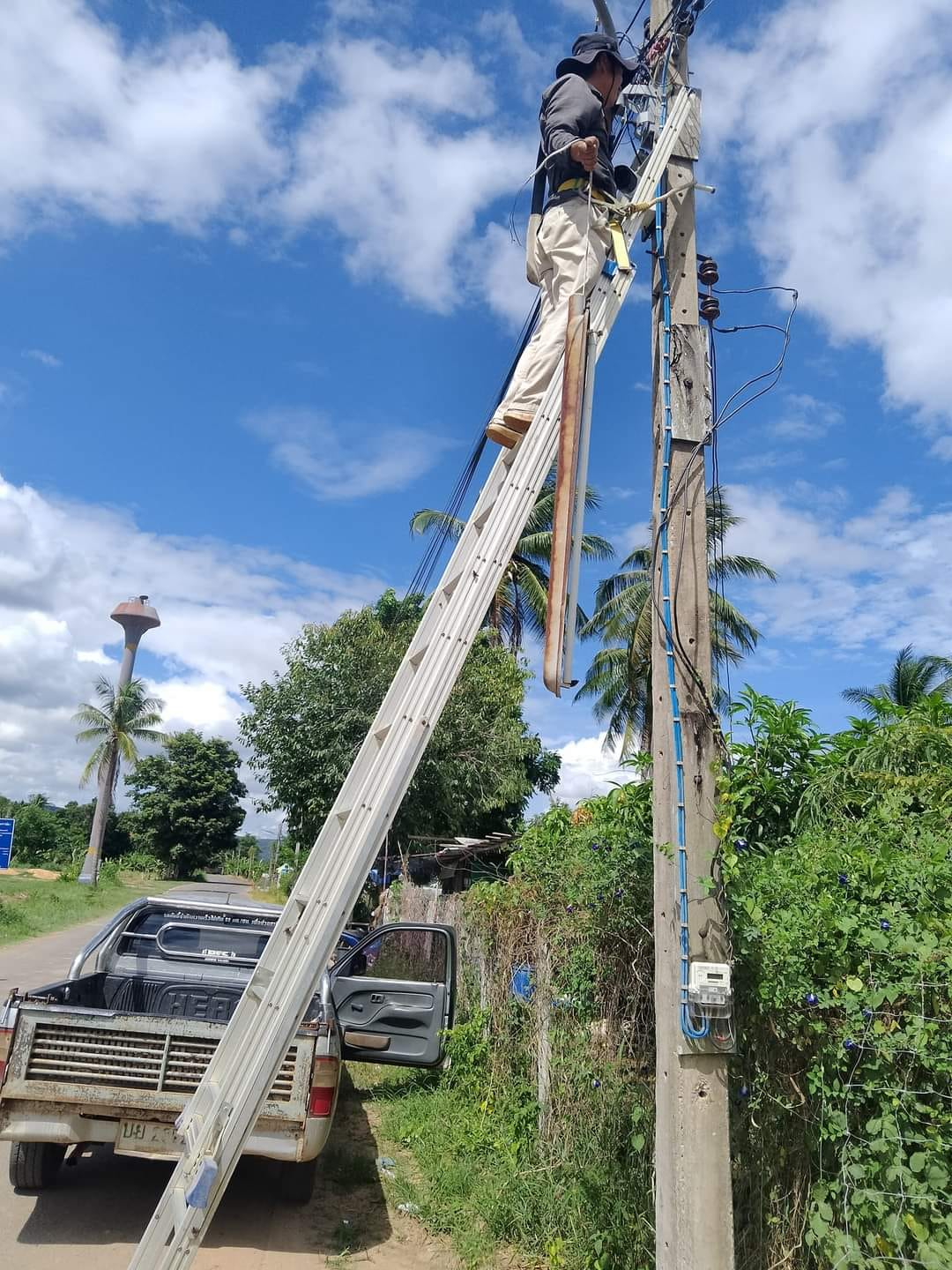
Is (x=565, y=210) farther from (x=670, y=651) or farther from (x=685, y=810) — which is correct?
(x=685, y=810)

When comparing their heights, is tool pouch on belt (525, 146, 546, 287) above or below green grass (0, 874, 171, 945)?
above

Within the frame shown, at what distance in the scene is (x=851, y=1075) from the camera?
359 centimetres

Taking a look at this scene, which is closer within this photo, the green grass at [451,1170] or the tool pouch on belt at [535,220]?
the tool pouch on belt at [535,220]

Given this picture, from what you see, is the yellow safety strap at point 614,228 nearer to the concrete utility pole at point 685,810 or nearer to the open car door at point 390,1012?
the concrete utility pole at point 685,810

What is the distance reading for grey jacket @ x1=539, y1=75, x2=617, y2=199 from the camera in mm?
4121

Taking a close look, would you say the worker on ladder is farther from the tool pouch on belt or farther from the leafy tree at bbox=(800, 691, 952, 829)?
the leafy tree at bbox=(800, 691, 952, 829)

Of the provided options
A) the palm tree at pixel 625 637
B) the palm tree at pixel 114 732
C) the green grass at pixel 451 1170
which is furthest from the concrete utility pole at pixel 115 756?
the green grass at pixel 451 1170

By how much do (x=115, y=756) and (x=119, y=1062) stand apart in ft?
149

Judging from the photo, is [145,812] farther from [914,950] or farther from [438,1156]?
[914,950]

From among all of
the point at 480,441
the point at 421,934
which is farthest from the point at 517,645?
the point at 480,441

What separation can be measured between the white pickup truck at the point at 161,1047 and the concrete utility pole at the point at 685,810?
2034mm

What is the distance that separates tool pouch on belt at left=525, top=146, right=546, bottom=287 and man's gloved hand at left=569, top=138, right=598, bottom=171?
31 centimetres

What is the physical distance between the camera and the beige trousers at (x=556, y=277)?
3.82 m

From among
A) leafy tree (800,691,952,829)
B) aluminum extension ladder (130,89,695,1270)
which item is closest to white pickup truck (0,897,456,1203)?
aluminum extension ladder (130,89,695,1270)
